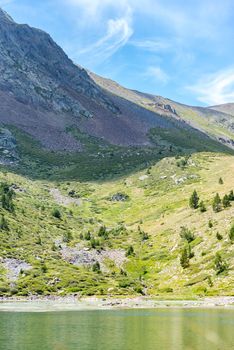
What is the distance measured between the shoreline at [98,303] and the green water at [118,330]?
7.64 meters

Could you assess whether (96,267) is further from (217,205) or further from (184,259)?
(217,205)

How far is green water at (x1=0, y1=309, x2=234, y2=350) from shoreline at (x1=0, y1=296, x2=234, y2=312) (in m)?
7.64

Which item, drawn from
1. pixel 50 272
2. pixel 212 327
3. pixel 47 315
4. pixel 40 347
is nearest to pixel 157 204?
pixel 50 272

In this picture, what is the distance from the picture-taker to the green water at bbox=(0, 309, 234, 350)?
37.2m

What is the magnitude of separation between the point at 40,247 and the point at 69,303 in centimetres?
3459

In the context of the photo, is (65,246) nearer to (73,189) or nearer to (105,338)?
(73,189)

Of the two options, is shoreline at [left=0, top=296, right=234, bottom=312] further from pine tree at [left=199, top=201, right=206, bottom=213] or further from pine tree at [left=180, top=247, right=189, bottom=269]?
pine tree at [left=199, top=201, right=206, bottom=213]

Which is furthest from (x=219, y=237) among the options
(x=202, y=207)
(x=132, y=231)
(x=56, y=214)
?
(x=56, y=214)

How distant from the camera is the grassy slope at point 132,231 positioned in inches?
3573

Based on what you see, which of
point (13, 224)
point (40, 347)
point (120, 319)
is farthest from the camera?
point (13, 224)

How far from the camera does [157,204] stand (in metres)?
157

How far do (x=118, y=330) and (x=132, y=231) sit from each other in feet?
290

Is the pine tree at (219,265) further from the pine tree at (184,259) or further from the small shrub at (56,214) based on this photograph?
the small shrub at (56,214)

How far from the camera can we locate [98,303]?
77875 millimetres
